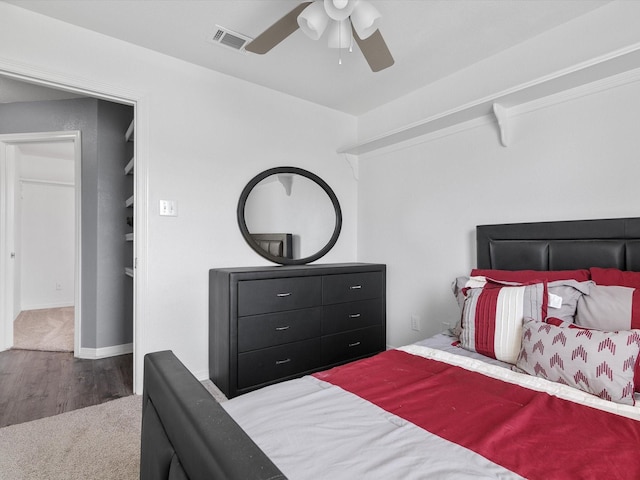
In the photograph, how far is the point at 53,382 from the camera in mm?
2660

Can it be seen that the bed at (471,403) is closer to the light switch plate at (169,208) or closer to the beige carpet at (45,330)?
the light switch plate at (169,208)

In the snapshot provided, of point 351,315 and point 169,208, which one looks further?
point 351,315

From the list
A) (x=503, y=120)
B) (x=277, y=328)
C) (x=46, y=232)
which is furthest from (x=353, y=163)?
(x=46, y=232)

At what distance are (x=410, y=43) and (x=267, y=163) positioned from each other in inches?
56.8

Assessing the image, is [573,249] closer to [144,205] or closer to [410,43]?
[410,43]

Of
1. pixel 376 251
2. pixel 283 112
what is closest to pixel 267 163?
pixel 283 112

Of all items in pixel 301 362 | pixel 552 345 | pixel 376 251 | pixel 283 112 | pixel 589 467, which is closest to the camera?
pixel 589 467

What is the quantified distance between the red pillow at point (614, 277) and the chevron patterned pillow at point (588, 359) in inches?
19.5

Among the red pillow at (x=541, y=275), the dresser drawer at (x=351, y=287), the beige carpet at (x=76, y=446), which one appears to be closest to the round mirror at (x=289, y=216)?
the dresser drawer at (x=351, y=287)

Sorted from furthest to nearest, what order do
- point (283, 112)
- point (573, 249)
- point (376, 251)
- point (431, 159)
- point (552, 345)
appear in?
point (376, 251)
point (283, 112)
point (431, 159)
point (573, 249)
point (552, 345)

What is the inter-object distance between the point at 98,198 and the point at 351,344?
9.04ft

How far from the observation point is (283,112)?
3162 mm

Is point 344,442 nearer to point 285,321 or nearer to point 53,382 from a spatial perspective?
point 285,321

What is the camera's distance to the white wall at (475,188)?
1970 millimetres
